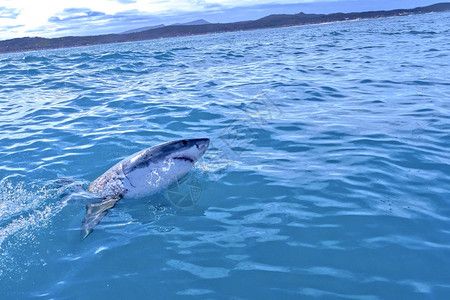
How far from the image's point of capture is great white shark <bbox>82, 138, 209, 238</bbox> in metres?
8.45

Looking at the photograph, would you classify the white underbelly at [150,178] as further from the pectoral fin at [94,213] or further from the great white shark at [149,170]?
the pectoral fin at [94,213]

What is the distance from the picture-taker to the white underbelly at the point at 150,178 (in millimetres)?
8453

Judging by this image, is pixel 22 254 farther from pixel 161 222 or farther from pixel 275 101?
pixel 275 101

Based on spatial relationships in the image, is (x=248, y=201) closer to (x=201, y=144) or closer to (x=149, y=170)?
(x=201, y=144)

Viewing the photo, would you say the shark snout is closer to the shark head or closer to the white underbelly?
the shark head

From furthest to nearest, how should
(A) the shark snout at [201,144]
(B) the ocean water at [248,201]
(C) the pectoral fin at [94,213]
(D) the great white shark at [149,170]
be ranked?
(A) the shark snout at [201,144] → (D) the great white shark at [149,170] → (C) the pectoral fin at [94,213] → (B) the ocean water at [248,201]

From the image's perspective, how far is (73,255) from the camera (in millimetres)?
6707

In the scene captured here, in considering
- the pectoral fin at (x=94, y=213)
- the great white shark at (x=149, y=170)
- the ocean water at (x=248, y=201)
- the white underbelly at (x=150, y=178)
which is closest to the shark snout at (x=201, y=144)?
the great white shark at (x=149, y=170)

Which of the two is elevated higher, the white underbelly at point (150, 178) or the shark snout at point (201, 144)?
the shark snout at point (201, 144)

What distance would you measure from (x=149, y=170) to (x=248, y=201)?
75.6 inches

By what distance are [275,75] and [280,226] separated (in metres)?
16.0

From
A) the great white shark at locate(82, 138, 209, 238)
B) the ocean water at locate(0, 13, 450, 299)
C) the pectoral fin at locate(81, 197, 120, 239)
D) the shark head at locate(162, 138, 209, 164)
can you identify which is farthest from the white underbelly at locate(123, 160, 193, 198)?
the pectoral fin at locate(81, 197, 120, 239)

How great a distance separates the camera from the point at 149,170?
844 centimetres

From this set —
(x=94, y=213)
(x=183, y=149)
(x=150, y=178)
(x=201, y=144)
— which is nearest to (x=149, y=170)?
(x=150, y=178)
